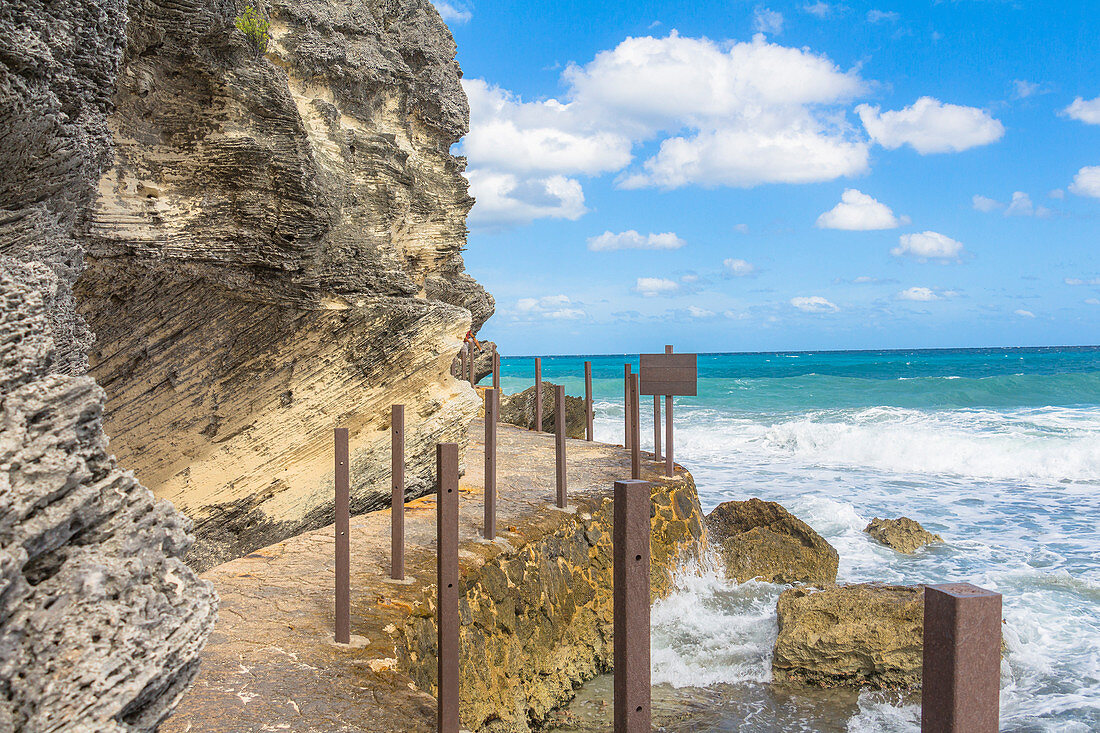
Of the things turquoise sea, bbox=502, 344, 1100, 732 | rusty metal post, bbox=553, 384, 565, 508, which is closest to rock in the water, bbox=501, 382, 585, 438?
turquoise sea, bbox=502, 344, 1100, 732

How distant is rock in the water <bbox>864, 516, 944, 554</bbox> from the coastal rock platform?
11.3 ft

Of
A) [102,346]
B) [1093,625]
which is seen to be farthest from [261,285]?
[1093,625]

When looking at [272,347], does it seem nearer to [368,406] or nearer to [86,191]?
[368,406]

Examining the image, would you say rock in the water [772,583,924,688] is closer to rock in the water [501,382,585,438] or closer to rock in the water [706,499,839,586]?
rock in the water [706,499,839,586]

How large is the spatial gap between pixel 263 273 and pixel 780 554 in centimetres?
634

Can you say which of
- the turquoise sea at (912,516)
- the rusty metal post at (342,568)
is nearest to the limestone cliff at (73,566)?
the rusty metal post at (342,568)

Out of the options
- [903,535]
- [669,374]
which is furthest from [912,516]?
[669,374]

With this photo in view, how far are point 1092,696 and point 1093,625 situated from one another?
5.94 feet

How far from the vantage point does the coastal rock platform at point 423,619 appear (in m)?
3.72

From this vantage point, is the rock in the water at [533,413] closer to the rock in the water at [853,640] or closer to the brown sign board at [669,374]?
the brown sign board at [669,374]

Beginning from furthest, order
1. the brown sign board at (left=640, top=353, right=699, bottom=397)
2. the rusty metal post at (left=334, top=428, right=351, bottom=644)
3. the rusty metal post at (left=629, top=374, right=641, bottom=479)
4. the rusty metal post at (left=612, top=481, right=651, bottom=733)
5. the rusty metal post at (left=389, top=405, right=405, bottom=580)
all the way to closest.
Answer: the rusty metal post at (left=629, top=374, right=641, bottom=479)
the brown sign board at (left=640, top=353, right=699, bottom=397)
the rusty metal post at (left=389, top=405, right=405, bottom=580)
the rusty metal post at (left=334, top=428, right=351, bottom=644)
the rusty metal post at (left=612, top=481, right=651, bottom=733)

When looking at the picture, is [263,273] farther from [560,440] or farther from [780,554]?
[780,554]

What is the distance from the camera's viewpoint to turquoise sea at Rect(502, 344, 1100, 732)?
6.01 metres

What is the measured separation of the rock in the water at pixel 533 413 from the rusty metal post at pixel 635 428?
728 centimetres
